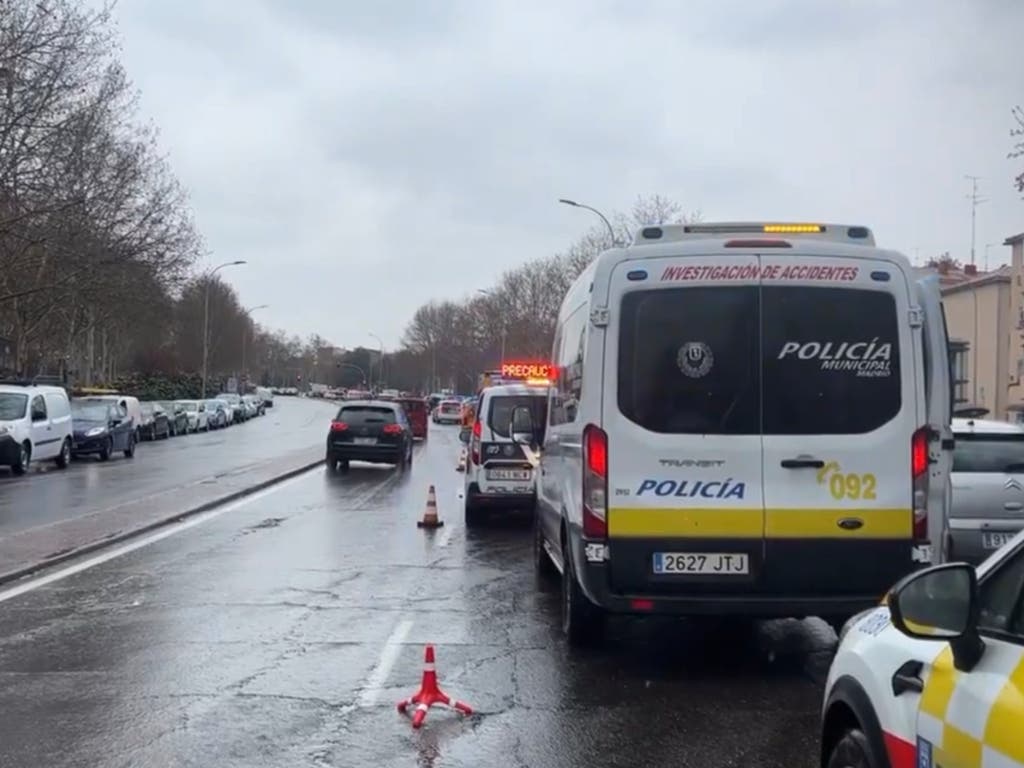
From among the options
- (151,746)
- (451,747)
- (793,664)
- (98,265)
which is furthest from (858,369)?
(98,265)

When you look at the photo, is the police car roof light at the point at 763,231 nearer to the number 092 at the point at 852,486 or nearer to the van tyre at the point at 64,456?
the number 092 at the point at 852,486

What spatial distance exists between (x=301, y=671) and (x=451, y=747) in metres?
1.92

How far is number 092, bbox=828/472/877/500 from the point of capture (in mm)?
7527

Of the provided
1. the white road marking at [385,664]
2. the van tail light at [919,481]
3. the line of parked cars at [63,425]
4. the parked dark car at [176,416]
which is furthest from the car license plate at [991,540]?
the parked dark car at [176,416]

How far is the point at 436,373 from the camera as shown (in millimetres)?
Result: 129500

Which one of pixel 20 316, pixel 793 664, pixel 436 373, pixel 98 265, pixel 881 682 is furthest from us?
pixel 436 373

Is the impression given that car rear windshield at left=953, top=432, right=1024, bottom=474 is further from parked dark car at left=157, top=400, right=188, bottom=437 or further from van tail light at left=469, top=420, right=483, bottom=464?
parked dark car at left=157, top=400, right=188, bottom=437

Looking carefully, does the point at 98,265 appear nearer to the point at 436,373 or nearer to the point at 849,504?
the point at 849,504

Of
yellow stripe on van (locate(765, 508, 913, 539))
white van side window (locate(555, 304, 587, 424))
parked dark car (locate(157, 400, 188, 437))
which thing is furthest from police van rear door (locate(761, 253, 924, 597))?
parked dark car (locate(157, 400, 188, 437))

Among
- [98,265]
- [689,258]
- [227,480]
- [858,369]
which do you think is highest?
[98,265]

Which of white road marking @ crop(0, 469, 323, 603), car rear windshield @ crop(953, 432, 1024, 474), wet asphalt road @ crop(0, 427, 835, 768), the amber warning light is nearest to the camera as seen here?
wet asphalt road @ crop(0, 427, 835, 768)

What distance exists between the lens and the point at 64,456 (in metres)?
31.5

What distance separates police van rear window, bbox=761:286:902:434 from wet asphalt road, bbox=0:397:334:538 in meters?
10.7

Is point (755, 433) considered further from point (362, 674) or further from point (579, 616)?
point (362, 674)
